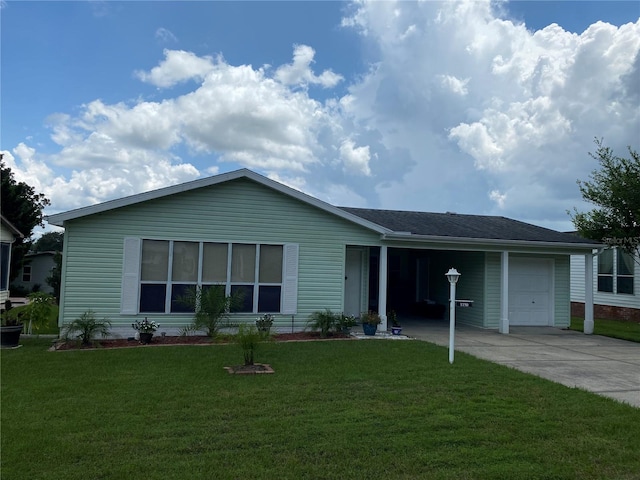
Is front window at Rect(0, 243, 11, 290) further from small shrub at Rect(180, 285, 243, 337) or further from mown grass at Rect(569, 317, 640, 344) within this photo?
mown grass at Rect(569, 317, 640, 344)

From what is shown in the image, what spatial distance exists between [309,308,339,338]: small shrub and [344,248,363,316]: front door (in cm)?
220

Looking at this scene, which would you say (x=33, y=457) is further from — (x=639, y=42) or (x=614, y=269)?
(x=614, y=269)

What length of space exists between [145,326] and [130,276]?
1247 millimetres

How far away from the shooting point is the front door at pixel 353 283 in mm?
13727

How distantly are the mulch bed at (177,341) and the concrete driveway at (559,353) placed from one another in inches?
113

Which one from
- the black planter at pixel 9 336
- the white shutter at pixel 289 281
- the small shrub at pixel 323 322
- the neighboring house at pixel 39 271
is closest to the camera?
the black planter at pixel 9 336

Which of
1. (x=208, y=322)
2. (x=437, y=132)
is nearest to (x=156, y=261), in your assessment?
(x=208, y=322)

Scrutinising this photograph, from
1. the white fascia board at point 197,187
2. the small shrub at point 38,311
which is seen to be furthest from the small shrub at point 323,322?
the small shrub at point 38,311

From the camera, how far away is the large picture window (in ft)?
34.8

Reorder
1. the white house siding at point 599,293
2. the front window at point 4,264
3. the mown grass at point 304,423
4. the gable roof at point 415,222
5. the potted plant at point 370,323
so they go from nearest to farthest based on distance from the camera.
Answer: the mown grass at point 304,423
the gable roof at point 415,222
the potted plant at point 370,323
the front window at point 4,264
the white house siding at point 599,293

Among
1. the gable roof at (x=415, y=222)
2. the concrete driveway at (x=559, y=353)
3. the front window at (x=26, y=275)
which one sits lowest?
the concrete driveway at (x=559, y=353)

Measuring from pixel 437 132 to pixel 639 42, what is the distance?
6.73m

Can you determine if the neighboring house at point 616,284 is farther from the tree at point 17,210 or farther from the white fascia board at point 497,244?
the tree at point 17,210

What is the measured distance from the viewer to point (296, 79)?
15953 mm
